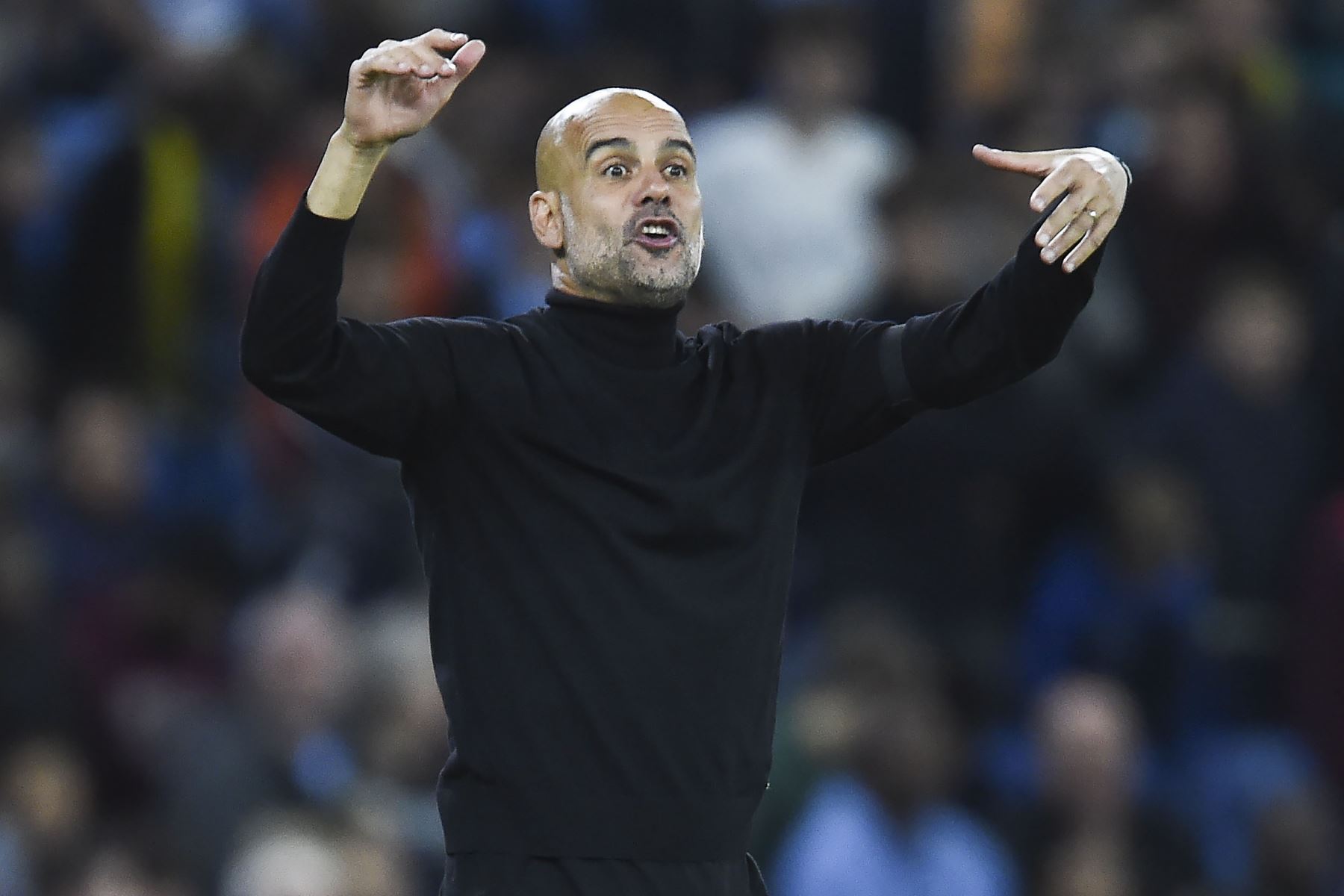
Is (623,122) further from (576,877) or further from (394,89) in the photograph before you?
(576,877)

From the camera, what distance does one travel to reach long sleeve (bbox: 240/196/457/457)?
369 cm

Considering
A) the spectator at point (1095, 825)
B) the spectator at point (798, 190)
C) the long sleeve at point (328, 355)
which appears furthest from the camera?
the spectator at point (798, 190)

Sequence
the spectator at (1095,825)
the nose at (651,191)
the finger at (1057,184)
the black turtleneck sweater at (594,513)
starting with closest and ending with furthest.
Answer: the black turtleneck sweater at (594,513) → the finger at (1057,184) → the nose at (651,191) → the spectator at (1095,825)

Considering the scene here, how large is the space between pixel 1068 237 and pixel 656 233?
2.13 feet

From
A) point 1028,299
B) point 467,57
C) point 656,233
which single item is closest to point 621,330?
point 656,233

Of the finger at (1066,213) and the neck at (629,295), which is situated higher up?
the finger at (1066,213)

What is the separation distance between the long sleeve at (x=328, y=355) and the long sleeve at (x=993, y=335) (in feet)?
2.54

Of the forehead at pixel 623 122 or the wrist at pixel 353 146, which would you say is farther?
the forehead at pixel 623 122

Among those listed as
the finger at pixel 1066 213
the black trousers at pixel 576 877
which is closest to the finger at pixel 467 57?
the finger at pixel 1066 213

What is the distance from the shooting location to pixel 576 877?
149 inches

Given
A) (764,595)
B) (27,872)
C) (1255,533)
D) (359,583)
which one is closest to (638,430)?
(764,595)

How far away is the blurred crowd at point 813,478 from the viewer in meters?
7.34

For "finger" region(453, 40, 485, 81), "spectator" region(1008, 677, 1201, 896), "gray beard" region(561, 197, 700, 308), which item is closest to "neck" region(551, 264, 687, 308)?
"gray beard" region(561, 197, 700, 308)

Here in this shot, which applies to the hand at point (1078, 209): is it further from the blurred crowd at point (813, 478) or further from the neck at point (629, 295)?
the blurred crowd at point (813, 478)
